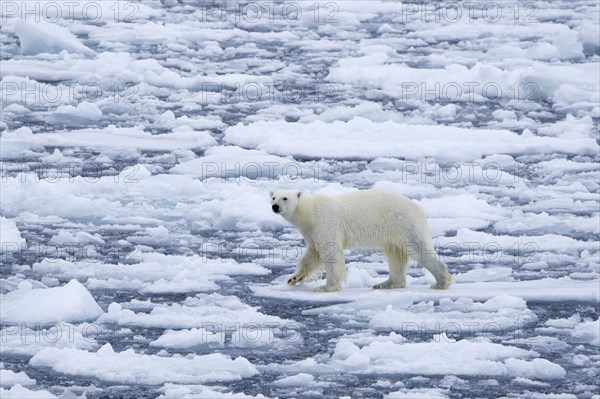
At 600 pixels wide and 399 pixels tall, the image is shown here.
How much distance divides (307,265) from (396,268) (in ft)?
1.71

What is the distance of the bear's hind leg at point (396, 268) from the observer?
716 centimetres

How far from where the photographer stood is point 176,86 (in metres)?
13.5

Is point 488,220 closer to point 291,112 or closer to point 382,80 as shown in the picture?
point 291,112

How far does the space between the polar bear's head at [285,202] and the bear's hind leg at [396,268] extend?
0.61m

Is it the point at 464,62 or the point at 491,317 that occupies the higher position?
the point at 464,62

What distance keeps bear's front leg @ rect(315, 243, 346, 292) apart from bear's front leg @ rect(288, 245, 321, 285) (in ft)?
0.27

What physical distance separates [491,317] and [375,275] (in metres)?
1.26

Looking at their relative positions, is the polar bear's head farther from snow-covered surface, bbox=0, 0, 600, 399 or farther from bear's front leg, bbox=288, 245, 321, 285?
snow-covered surface, bbox=0, 0, 600, 399

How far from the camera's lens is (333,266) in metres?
7.04

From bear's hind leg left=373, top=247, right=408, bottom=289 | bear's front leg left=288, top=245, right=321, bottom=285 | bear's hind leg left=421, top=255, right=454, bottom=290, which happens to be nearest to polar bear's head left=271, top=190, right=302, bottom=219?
bear's front leg left=288, top=245, right=321, bottom=285

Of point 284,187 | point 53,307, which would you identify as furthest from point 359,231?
point 284,187

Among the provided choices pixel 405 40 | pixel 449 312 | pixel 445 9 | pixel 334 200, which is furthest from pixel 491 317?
pixel 445 9

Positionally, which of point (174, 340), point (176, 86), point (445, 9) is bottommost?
point (174, 340)

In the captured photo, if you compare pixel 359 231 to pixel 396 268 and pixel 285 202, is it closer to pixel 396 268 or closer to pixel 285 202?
pixel 396 268
